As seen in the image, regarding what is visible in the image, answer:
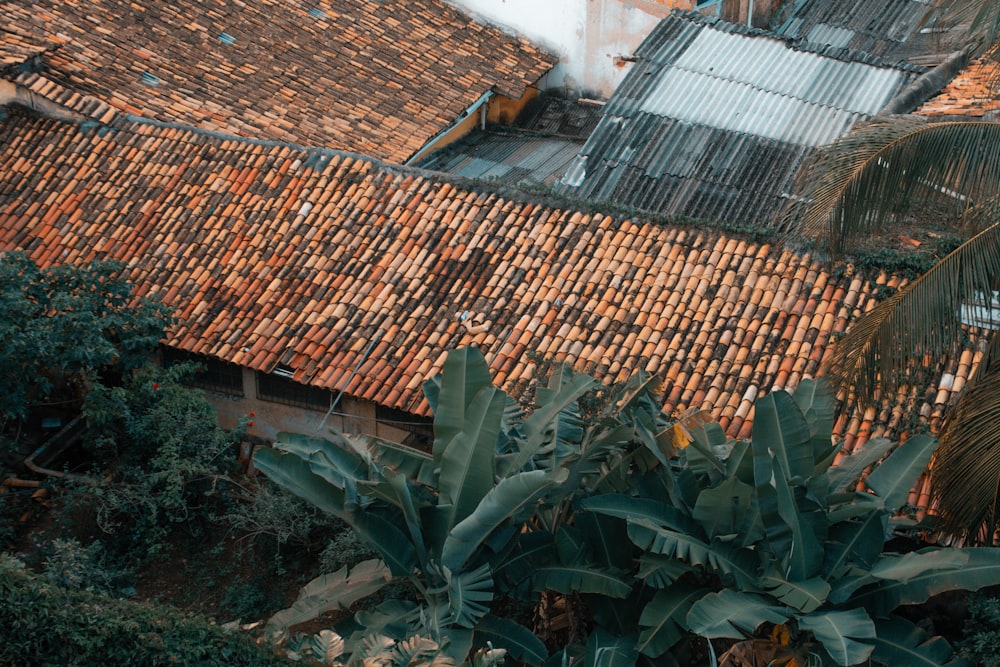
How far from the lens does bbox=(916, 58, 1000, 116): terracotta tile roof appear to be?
1325 centimetres

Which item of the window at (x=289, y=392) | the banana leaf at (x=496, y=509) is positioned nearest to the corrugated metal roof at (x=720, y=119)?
the window at (x=289, y=392)

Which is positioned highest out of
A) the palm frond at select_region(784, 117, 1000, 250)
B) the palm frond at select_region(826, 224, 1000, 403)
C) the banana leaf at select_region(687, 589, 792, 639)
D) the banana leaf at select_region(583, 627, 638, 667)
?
the palm frond at select_region(784, 117, 1000, 250)

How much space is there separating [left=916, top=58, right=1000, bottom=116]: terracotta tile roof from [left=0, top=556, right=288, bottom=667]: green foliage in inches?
417

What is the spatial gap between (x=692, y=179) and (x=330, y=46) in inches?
300

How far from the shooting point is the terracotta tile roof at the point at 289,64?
15766 mm

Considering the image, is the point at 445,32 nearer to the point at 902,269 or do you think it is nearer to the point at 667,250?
the point at 667,250

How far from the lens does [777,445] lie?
7621 millimetres

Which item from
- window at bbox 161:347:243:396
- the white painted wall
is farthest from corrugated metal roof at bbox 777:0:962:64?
window at bbox 161:347:243:396

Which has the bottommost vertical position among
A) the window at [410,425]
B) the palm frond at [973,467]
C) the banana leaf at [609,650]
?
the window at [410,425]

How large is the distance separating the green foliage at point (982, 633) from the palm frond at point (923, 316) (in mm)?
1806

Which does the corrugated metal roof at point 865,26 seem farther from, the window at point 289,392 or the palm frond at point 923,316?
the window at point 289,392

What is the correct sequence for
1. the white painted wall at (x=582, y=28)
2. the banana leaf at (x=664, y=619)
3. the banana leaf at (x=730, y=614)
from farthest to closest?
the white painted wall at (x=582, y=28)
the banana leaf at (x=664, y=619)
the banana leaf at (x=730, y=614)

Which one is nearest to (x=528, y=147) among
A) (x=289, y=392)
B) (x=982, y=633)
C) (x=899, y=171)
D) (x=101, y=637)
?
(x=289, y=392)

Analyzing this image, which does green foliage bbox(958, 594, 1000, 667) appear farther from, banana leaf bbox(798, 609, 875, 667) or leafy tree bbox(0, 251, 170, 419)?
leafy tree bbox(0, 251, 170, 419)
